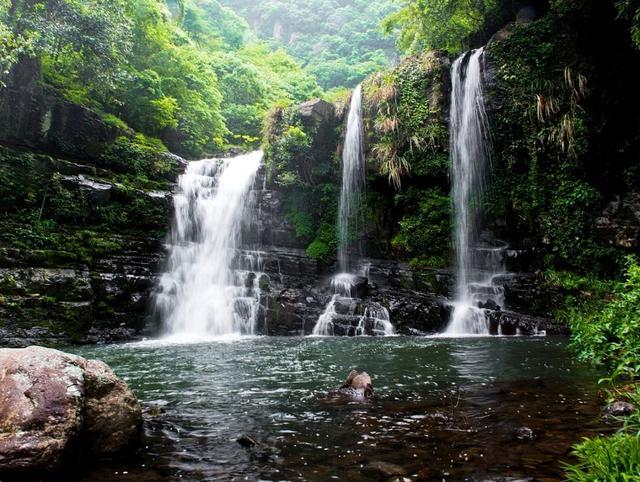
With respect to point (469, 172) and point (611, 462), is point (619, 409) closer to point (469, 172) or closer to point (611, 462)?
point (611, 462)

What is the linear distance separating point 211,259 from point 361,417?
45.4 ft

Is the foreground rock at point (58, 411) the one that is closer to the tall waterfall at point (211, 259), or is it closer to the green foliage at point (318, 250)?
the tall waterfall at point (211, 259)

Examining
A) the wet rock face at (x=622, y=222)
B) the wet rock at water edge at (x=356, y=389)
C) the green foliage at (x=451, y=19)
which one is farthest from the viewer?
the green foliage at (x=451, y=19)

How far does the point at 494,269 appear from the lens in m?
15.7

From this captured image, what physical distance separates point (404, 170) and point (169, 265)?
10.2 m

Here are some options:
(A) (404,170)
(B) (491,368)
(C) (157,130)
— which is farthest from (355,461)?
(C) (157,130)

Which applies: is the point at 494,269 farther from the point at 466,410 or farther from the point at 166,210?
the point at 166,210

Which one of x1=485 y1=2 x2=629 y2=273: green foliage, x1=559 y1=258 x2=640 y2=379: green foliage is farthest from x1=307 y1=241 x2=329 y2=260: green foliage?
x1=559 y1=258 x2=640 y2=379: green foliage

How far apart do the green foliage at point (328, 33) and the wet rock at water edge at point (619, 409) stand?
128 ft

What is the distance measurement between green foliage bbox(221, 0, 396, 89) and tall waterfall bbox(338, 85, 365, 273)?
22.7 meters

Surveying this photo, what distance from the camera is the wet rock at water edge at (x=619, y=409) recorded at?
14.2 ft

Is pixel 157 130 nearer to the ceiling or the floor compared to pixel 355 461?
nearer to the ceiling

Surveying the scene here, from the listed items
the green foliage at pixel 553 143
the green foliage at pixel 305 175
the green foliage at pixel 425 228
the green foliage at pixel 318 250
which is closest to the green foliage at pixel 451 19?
the green foliage at pixel 553 143

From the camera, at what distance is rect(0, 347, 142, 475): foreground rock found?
325 centimetres
